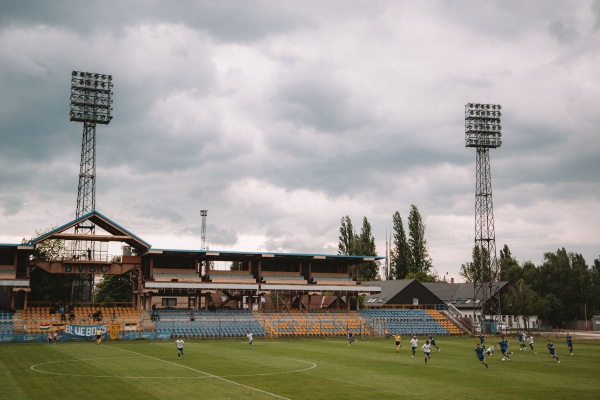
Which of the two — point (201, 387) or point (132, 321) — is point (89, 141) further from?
point (201, 387)

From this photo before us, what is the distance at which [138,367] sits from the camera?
1561 inches

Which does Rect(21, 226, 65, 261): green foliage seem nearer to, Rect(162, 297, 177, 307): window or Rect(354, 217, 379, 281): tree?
Rect(162, 297, 177, 307): window

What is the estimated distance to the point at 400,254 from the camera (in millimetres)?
123125

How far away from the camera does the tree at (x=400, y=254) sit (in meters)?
122

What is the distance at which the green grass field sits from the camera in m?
29.0

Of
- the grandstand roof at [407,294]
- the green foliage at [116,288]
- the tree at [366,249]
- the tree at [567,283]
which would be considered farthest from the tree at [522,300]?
the green foliage at [116,288]

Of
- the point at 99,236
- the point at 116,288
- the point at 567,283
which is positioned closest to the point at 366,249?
the point at 567,283

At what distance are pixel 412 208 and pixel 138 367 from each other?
93814 mm

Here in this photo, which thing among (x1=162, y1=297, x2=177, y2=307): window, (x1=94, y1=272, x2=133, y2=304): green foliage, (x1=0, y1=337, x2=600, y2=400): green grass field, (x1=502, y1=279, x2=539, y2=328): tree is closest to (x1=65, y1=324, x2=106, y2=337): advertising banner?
(x1=0, y1=337, x2=600, y2=400): green grass field

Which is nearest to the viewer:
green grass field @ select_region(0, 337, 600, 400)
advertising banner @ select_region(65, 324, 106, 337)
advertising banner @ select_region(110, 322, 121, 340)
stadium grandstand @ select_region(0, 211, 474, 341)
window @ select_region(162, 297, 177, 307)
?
green grass field @ select_region(0, 337, 600, 400)

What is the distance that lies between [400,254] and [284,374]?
89340mm

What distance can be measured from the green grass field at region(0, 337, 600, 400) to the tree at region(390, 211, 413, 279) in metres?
66.0

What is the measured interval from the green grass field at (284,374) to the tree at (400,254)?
6604 centimetres

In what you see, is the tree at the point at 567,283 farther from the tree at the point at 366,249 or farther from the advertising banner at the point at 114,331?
the advertising banner at the point at 114,331
